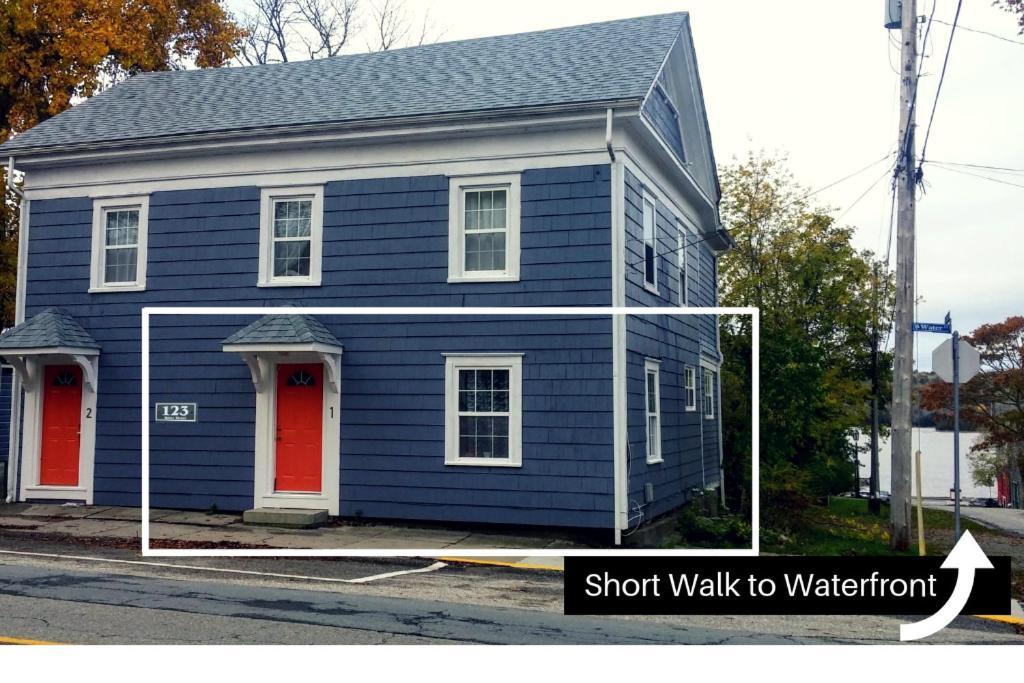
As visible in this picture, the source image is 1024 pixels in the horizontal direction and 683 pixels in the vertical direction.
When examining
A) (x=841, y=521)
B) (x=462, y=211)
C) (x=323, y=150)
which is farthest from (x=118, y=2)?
(x=841, y=521)

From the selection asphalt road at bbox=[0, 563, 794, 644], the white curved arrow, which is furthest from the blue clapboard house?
the white curved arrow

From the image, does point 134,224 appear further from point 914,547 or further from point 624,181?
point 914,547

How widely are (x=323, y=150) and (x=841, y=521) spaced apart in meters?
13.0

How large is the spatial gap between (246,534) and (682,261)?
31.2 feet

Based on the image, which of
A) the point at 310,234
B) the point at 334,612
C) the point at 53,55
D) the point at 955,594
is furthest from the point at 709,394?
the point at 53,55

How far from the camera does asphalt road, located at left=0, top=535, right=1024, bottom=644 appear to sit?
23.7 ft

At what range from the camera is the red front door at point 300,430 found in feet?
47.0

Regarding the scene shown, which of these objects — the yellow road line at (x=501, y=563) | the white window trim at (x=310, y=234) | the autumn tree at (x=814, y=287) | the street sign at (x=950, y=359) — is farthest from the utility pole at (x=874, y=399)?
the yellow road line at (x=501, y=563)

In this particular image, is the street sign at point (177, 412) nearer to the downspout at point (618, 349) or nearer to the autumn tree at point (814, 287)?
the downspout at point (618, 349)

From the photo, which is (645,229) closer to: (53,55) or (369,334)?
(369,334)

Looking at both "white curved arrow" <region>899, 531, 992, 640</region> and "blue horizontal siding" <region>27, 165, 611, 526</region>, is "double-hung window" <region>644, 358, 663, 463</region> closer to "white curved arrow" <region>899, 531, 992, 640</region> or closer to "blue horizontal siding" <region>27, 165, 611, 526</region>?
"blue horizontal siding" <region>27, 165, 611, 526</region>

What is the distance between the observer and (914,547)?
1343cm

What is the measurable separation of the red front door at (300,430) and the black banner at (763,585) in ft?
22.9

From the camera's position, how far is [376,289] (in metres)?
14.1
